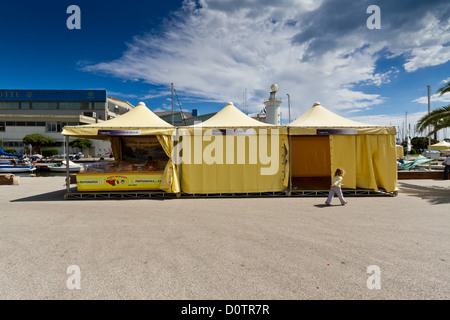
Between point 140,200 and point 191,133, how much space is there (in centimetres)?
315

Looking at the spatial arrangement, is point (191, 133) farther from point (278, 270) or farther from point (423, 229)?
point (423, 229)

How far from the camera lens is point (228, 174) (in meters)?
9.05

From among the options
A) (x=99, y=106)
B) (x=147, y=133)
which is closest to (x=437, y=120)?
(x=147, y=133)

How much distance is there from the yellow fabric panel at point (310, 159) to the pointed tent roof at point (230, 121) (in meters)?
4.01

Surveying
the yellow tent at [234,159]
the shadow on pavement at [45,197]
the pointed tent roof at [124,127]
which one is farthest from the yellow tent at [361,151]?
the shadow on pavement at [45,197]

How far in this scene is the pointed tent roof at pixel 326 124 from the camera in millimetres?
8969

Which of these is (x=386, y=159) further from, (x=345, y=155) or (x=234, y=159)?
(x=234, y=159)

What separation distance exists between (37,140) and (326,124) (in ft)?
205

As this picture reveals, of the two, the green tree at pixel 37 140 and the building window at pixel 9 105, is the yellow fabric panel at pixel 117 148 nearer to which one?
the green tree at pixel 37 140

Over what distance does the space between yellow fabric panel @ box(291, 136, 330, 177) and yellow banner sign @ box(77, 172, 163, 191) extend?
7.91 meters

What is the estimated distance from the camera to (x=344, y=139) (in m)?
9.16

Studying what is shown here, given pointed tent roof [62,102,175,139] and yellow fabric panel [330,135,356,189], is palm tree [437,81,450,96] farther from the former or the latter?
pointed tent roof [62,102,175,139]

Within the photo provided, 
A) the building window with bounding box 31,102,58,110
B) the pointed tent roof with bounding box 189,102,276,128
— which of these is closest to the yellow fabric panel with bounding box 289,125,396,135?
the pointed tent roof with bounding box 189,102,276,128
